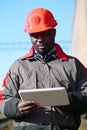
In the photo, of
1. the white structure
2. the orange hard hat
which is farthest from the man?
the white structure

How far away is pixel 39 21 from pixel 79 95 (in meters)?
0.77

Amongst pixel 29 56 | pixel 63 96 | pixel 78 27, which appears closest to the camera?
pixel 63 96

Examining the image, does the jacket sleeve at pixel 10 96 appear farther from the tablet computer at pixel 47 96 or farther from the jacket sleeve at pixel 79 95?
the jacket sleeve at pixel 79 95

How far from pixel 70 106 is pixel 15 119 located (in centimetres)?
49

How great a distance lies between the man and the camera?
4574 millimetres

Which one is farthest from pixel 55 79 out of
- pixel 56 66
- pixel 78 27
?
pixel 78 27

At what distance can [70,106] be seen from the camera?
4586mm

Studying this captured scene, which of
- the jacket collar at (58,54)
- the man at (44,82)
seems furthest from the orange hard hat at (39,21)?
the jacket collar at (58,54)

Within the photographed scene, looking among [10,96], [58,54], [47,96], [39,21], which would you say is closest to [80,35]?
[39,21]

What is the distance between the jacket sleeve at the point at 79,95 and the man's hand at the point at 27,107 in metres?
0.27

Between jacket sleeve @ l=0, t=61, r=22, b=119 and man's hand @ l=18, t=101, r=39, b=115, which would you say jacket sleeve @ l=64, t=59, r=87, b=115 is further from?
jacket sleeve @ l=0, t=61, r=22, b=119

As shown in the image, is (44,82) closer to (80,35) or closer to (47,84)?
(47,84)

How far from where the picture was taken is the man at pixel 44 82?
15.0ft

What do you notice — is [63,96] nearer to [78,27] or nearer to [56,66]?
[56,66]
